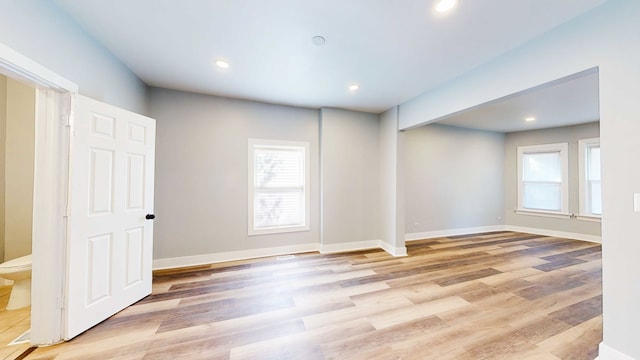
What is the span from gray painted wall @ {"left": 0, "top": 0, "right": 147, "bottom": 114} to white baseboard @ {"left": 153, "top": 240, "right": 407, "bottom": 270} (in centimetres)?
221

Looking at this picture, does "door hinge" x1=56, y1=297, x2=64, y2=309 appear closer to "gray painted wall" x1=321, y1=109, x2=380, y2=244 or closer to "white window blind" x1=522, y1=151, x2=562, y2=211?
"gray painted wall" x1=321, y1=109, x2=380, y2=244


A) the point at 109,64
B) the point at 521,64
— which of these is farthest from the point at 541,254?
the point at 109,64

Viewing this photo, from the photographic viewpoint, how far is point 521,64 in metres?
2.10

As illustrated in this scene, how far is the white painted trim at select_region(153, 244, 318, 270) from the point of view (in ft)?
10.7

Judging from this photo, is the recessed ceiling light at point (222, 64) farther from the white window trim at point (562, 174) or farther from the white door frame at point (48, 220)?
the white window trim at point (562, 174)

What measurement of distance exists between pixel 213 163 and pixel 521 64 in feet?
13.0

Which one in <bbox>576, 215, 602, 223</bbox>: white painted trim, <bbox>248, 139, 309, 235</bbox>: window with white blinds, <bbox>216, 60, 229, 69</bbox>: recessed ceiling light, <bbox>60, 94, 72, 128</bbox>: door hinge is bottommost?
<bbox>576, 215, 602, 223</bbox>: white painted trim

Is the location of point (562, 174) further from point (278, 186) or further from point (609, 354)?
point (278, 186)

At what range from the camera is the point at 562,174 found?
514 centimetres

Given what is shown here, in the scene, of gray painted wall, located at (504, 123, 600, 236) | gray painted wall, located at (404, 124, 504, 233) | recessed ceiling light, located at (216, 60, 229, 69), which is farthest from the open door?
gray painted wall, located at (504, 123, 600, 236)

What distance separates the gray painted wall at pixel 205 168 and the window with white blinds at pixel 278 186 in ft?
0.43

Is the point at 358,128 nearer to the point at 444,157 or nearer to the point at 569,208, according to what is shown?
the point at 444,157

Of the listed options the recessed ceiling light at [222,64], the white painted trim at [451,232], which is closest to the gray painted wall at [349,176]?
the white painted trim at [451,232]

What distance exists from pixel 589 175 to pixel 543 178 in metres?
0.73
